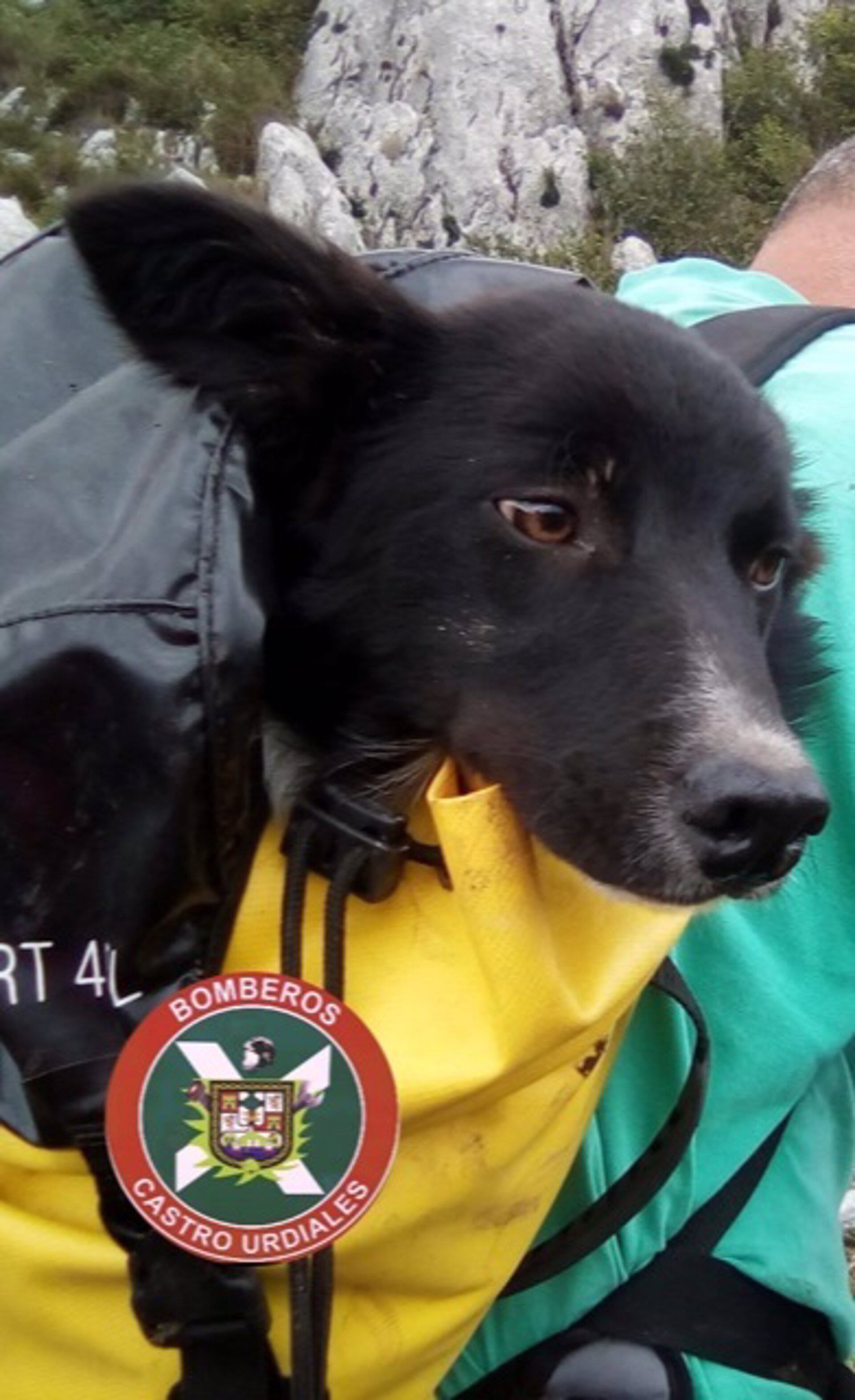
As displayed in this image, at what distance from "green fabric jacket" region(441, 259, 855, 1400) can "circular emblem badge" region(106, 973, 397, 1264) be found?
0.59 m

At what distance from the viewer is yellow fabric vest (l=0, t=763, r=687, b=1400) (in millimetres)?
1898

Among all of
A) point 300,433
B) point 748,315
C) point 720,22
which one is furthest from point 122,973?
point 720,22

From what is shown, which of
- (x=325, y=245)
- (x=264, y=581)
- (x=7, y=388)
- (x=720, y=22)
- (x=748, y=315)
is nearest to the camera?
(x=264, y=581)

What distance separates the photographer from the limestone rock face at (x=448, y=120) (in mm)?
32844

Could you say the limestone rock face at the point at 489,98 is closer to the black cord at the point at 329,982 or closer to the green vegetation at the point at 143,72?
the green vegetation at the point at 143,72

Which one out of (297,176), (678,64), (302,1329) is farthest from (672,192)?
(302,1329)

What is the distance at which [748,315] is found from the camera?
2998 mm

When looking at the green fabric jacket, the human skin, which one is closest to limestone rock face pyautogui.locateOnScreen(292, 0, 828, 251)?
the human skin

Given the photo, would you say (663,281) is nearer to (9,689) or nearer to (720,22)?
(9,689)

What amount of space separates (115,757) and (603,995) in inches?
24.3

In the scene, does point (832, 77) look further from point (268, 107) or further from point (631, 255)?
point (268, 107)

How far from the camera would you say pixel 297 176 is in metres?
31.2

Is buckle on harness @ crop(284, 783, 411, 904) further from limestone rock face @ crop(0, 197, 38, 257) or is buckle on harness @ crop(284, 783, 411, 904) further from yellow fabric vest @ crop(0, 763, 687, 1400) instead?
limestone rock face @ crop(0, 197, 38, 257)

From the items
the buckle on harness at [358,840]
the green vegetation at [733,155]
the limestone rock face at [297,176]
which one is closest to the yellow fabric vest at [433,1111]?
the buckle on harness at [358,840]
